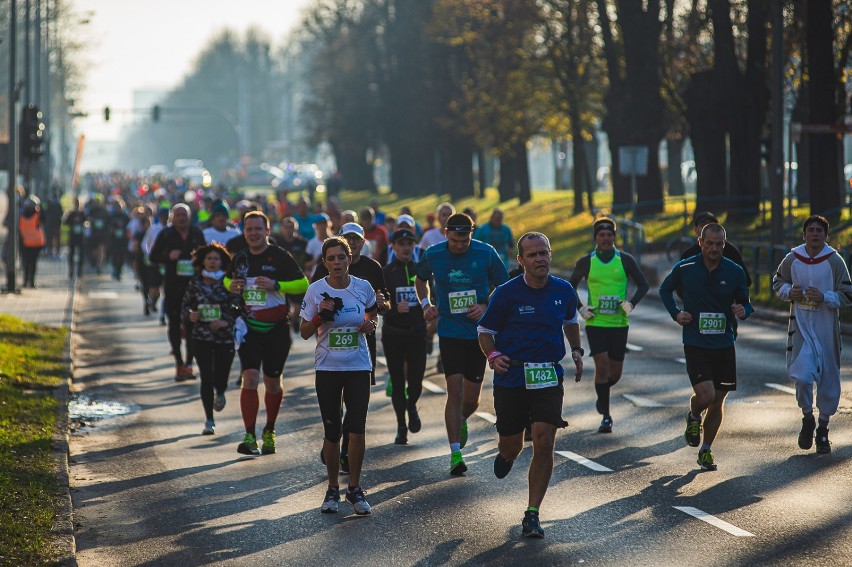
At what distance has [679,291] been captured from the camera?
39.8 feet

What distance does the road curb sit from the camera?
8.93 m

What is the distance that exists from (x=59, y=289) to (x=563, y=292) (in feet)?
84.8

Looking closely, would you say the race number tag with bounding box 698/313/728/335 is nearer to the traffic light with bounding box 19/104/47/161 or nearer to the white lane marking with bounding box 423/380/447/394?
the white lane marking with bounding box 423/380/447/394

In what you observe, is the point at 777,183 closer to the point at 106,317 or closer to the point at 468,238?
the point at 106,317

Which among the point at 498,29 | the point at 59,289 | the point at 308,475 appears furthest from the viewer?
the point at 498,29

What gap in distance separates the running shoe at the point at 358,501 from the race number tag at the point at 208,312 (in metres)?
3.91

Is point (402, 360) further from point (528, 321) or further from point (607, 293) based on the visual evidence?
point (528, 321)

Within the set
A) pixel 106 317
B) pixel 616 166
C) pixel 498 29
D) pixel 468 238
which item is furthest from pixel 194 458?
pixel 498 29

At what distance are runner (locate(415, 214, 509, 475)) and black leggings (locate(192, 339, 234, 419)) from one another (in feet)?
8.30

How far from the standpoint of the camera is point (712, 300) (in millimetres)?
11891

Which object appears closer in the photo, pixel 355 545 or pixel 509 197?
pixel 355 545

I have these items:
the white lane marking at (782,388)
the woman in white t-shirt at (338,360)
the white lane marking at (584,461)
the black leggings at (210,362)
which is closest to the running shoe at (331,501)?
the woman in white t-shirt at (338,360)

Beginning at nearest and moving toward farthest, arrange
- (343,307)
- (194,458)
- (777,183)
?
(343,307) < (194,458) < (777,183)

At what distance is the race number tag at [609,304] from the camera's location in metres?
13.8
